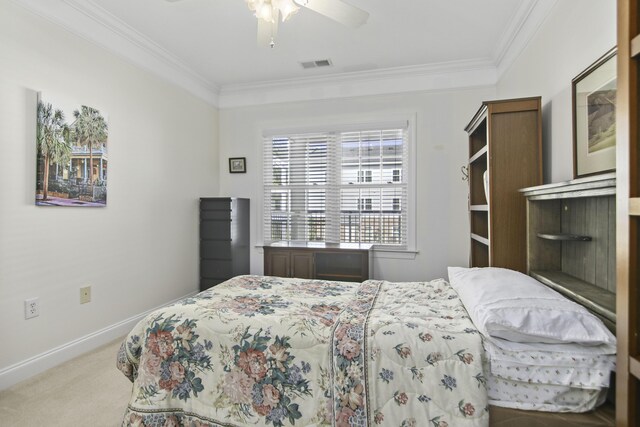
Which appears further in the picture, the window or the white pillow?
the window

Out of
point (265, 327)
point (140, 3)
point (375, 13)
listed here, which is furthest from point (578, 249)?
point (140, 3)

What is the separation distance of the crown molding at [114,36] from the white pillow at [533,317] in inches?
126

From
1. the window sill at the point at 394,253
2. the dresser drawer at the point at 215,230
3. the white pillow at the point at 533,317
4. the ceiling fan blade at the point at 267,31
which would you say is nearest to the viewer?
the white pillow at the point at 533,317

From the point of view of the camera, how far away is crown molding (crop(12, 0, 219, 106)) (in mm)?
2385

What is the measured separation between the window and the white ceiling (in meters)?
0.68

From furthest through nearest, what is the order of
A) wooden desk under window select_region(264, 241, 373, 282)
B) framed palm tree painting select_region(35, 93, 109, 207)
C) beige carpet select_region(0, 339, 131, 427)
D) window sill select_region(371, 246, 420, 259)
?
window sill select_region(371, 246, 420, 259)
wooden desk under window select_region(264, 241, 373, 282)
framed palm tree painting select_region(35, 93, 109, 207)
beige carpet select_region(0, 339, 131, 427)

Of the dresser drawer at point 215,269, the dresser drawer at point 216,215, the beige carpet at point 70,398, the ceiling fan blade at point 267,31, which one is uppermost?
the ceiling fan blade at point 267,31

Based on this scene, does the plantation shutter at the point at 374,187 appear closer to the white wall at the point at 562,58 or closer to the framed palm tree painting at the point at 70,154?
the white wall at the point at 562,58

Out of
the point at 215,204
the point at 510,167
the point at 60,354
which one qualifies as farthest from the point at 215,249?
the point at 510,167

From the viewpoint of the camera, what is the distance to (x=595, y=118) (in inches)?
65.8

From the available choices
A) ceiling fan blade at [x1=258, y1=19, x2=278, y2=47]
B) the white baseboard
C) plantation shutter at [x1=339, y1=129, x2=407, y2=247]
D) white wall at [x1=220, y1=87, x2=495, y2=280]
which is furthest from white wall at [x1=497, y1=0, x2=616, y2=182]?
the white baseboard

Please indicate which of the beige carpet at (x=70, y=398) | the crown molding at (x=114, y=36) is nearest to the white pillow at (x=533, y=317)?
the beige carpet at (x=70, y=398)

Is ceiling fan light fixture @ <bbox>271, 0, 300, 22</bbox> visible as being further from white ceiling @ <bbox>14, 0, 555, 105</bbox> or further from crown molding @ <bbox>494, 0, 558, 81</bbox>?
crown molding @ <bbox>494, 0, 558, 81</bbox>

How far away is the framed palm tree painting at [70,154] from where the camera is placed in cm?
229
